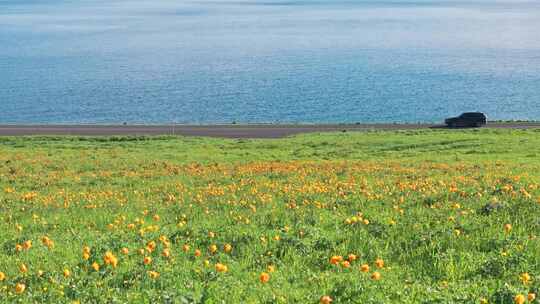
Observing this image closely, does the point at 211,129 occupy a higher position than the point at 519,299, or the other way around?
the point at 519,299

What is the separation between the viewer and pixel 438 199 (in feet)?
46.8

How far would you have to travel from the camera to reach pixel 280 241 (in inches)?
414

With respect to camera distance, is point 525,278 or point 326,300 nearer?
point 326,300

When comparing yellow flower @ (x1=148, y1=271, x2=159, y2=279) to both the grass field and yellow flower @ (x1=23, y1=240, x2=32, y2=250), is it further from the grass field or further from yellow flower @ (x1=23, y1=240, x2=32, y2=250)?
yellow flower @ (x1=23, y1=240, x2=32, y2=250)

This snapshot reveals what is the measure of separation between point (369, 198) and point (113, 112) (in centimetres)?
8623

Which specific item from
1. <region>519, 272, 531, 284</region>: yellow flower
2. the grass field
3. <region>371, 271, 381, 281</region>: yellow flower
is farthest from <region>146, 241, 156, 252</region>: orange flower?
<region>519, 272, 531, 284</region>: yellow flower

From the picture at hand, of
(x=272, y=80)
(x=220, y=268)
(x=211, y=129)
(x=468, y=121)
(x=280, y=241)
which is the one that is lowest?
(x=211, y=129)

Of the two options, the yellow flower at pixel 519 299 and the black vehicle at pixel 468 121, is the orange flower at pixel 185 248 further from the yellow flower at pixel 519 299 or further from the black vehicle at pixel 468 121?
the black vehicle at pixel 468 121

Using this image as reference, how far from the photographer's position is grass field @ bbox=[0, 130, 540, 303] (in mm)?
8016

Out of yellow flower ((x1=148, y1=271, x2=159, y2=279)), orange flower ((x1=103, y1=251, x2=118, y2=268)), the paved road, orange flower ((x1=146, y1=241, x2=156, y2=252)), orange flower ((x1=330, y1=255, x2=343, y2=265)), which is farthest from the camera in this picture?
the paved road

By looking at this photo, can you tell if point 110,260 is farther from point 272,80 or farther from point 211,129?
point 272,80

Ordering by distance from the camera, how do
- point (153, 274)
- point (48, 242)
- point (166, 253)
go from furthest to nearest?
point (48, 242)
point (166, 253)
point (153, 274)

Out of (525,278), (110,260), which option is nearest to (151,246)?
(110,260)

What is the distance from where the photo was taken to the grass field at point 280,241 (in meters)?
8.02
